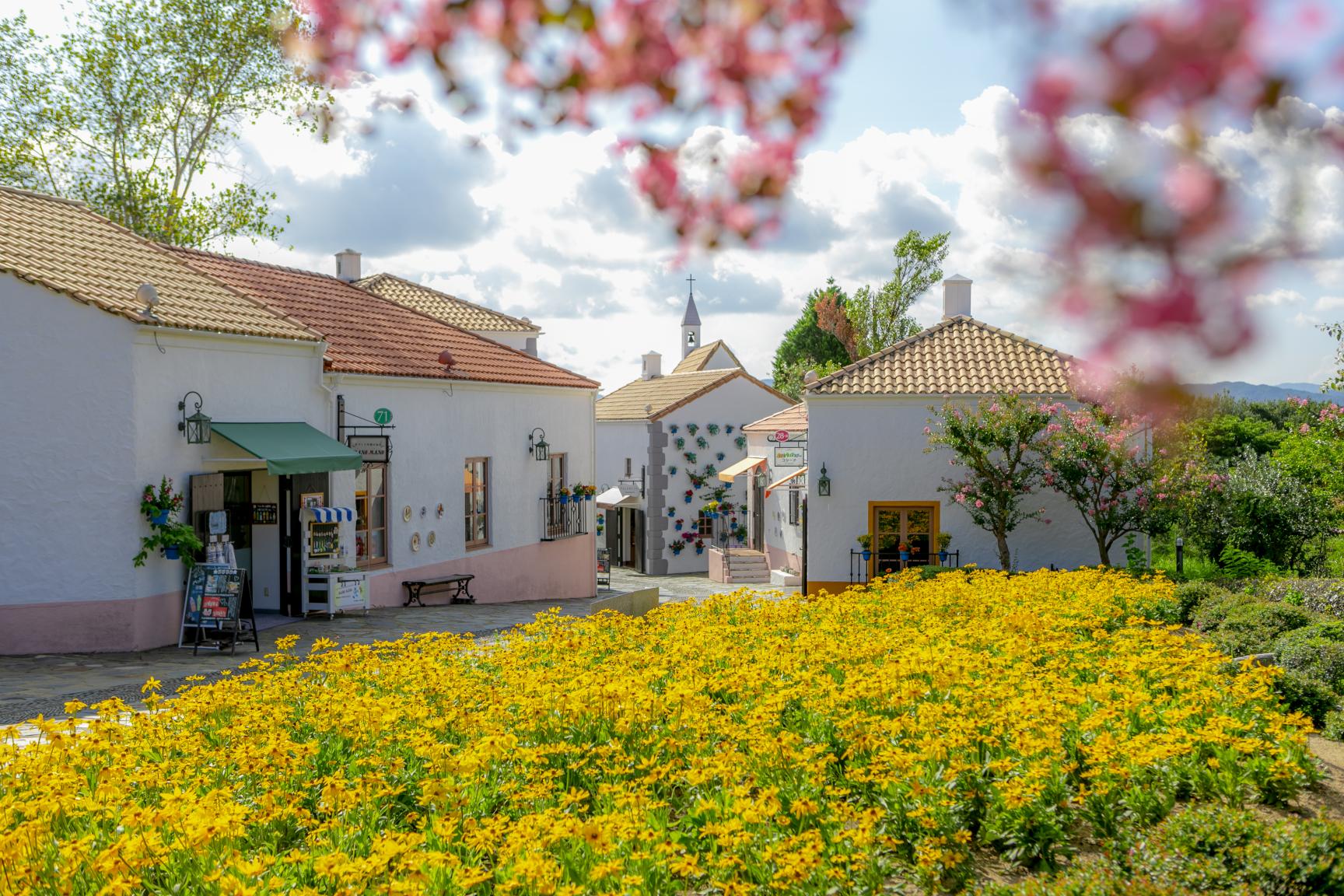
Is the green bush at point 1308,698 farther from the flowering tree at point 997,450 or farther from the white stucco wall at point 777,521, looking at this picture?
the white stucco wall at point 777,521

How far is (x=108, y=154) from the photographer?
29203 millimetres

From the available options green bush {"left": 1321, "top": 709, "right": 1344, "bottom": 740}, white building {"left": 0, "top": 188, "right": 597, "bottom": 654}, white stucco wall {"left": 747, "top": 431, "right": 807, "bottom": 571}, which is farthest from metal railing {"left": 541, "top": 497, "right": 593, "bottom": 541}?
green bush {"left": 1321, "top": 709, "right": 1344, "bottom": 740}

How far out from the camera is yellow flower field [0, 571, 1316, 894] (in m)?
5.21

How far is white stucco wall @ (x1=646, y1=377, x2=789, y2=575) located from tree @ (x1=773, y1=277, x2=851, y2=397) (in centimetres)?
1757

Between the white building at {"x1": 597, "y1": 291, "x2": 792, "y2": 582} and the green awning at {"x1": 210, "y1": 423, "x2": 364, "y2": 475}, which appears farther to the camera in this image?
the white building at {"x1": 597, "y1": 291, "x2": 792, "y2": 582}

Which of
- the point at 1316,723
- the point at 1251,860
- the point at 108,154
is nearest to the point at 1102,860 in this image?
the point at 1251,860

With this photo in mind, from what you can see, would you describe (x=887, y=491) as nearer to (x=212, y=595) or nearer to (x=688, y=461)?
(x=212, y=595)

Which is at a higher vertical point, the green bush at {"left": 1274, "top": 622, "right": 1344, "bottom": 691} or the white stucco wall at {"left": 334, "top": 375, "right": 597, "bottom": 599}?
the white stucco wall at {"left": 334, "top": 375, "right": 597, "bottom": 599}

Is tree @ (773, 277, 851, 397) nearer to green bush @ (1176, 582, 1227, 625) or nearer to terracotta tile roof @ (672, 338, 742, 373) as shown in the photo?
terracotta tile roof @ (672, 338, 742, 373)

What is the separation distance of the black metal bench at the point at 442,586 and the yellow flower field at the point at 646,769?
31.1 ft

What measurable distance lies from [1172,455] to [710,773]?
1557 cm

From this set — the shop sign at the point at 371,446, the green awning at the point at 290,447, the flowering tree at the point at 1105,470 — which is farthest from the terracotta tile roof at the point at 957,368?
the green awning at the point at 290,447

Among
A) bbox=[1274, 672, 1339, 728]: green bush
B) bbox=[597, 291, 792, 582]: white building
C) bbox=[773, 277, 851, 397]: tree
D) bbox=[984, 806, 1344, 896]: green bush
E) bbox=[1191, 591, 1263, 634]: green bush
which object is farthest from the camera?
bbox=[773, 277, 851, 397]: tree

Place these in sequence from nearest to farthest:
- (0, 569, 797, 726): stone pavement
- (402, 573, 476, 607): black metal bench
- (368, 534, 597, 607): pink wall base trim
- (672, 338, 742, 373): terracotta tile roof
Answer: (0, 569, 797, 726): stone pavement, (368, 534, 597, 607): pink wall base trim, (402, 573, 476, 607): black metal bench, (672, 338, 742, 373): terracotta tile roof
